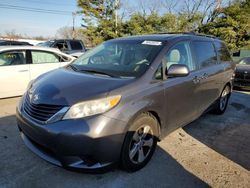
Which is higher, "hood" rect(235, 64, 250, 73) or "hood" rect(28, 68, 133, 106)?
"hood" rect(28, 68, 133, 106)

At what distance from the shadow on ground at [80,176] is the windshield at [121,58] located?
123cm

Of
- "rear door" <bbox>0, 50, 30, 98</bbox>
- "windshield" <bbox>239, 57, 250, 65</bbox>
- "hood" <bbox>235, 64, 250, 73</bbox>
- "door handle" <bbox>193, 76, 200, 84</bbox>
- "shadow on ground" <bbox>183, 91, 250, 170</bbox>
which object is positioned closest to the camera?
"shadow on ground" <bbox>183, 91, 250, 170</bbox>

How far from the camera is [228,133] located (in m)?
4.66

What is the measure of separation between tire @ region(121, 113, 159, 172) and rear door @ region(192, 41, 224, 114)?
54.8 inches

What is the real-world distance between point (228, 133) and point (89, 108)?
312cm

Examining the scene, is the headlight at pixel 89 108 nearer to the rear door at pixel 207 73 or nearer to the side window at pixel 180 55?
the side window at pixel 180 55

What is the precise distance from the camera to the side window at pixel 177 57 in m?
3.36

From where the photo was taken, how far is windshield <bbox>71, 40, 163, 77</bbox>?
3.30m

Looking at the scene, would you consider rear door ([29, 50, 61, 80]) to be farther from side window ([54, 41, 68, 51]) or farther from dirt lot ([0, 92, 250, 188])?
side window ([54, 41, 68, 51])

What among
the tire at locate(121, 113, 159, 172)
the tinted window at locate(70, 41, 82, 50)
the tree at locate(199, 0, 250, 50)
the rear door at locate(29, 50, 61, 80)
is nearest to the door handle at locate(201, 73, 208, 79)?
the tire at locate(121, 113, 159, 172)

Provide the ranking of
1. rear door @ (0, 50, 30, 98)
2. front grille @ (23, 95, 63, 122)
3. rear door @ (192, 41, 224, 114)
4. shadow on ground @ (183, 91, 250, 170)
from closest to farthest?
front grille @ (23, 95, 63, 122)
shadow on ground @ (183, 91, 250, 170)
rear door @ (192, 41, 224, 114)
rear door @ (0, 50, 30, 98)

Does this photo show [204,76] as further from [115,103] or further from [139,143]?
[115,103]

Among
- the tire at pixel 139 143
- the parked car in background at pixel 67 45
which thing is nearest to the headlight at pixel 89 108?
the tire at pixel 139 143

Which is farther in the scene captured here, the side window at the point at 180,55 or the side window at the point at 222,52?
the side window at the point at 222,52
